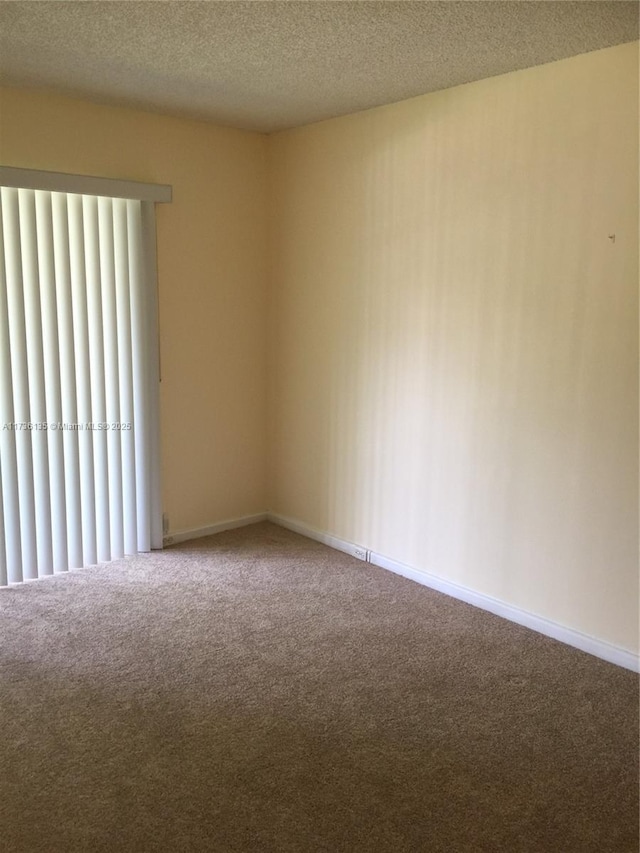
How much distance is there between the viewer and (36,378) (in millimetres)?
3688

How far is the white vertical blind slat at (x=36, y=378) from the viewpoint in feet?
11.7

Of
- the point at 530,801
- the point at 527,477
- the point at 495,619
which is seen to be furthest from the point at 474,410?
the point at 530,801

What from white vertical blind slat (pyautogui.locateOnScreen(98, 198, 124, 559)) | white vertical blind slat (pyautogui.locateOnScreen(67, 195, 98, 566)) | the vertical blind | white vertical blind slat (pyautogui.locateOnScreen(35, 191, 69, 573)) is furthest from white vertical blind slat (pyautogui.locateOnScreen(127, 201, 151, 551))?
white vertical blind slat (pyautogui.locateOnScreen(35, 191, 69, 573))

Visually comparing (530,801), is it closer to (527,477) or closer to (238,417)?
(527,477)

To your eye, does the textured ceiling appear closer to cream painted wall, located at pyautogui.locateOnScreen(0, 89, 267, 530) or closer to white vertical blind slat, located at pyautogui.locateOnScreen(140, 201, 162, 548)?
cream painted wall, located at pyautogui.locateOnScreen(0, 89, 267, 530)

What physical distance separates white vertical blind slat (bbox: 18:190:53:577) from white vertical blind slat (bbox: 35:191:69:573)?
31mm

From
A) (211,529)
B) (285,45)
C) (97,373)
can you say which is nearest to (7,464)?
(97,373)

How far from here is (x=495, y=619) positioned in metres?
3.46

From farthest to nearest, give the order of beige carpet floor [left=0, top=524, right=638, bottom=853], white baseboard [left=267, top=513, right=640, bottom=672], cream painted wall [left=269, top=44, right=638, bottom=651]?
white baseboard [left=267, top=513, right=640, bottom=672]
cream painted wall [left=269, top=44, right=638, bottom=651]
beige carpet floor [left=0, top=524, right=638, bottom=853]

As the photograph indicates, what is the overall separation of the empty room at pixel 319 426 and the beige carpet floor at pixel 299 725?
0.01 metres

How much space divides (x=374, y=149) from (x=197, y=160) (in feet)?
3.44

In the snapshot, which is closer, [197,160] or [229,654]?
[229,654]

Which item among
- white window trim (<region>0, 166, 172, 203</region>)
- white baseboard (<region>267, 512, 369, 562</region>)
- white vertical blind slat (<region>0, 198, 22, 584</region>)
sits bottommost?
white baseboard (<region>267, 512, 369, 562</region>)

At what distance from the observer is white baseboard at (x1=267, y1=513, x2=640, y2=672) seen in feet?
10.1
